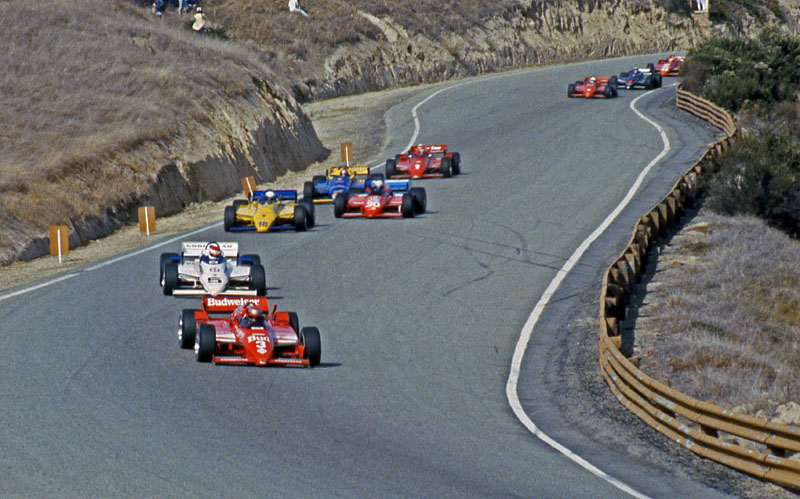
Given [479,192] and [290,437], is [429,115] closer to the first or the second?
[479,192]

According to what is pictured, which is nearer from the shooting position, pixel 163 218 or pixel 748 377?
pixel 748 377

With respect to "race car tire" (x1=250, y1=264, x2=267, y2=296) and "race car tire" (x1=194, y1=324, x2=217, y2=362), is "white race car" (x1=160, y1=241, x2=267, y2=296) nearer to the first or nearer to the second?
"race car tire" (x1=250, y1=264, x2=267, y2=296)

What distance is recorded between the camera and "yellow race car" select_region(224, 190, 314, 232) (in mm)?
23641

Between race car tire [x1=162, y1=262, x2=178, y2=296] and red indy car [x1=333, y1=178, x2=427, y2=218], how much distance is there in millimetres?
7816

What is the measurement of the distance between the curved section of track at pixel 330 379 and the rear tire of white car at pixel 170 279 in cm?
20

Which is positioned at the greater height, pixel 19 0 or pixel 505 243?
pixel 19 0

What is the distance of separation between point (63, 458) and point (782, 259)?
1664cm

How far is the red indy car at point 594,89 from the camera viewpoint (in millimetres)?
47719

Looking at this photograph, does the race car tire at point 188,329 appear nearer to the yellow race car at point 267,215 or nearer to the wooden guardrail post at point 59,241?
the wooden guardrail post at point 59,241

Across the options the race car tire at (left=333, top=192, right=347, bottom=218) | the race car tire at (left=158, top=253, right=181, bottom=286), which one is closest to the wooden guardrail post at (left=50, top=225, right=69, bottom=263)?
the race car tire at (left=158, top=253, right=181, bottom=286)

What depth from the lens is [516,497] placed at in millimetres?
9742

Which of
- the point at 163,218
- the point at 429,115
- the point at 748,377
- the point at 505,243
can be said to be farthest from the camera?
the point at 429,115

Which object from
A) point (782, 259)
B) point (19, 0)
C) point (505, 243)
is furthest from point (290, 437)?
point (19, 0)

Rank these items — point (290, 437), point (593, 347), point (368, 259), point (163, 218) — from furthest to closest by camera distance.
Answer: point (163, 218) < point (368, 259) < point (593, 347) < point (290, 437)
